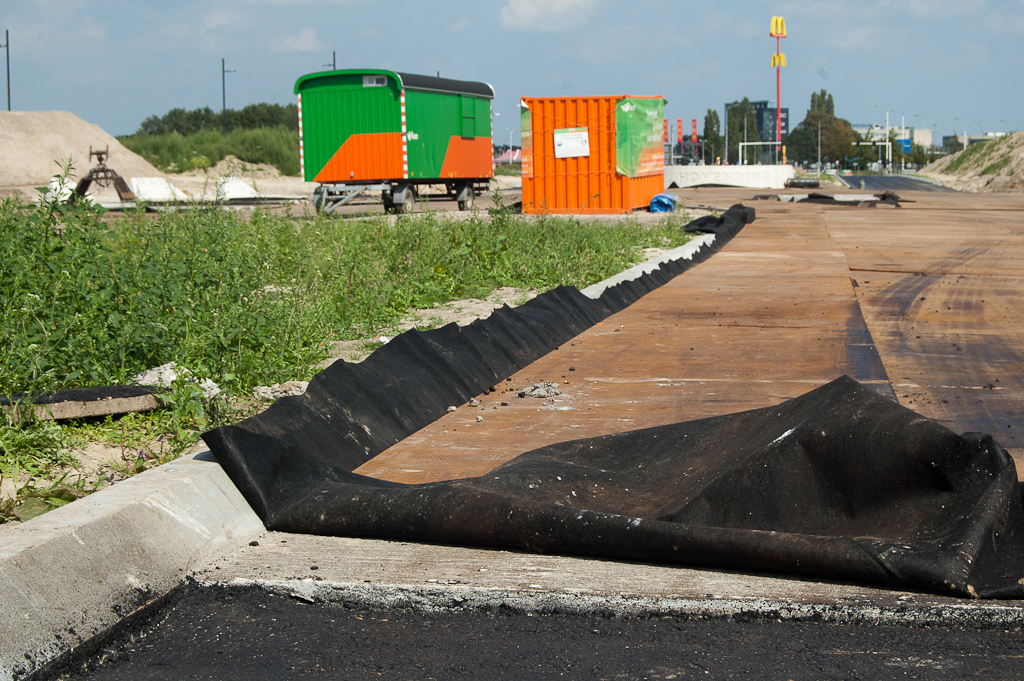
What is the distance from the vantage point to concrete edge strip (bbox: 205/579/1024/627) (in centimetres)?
260

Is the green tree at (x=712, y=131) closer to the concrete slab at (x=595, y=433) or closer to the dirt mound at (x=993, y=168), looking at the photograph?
the dirt mound at (x=993, y=168)

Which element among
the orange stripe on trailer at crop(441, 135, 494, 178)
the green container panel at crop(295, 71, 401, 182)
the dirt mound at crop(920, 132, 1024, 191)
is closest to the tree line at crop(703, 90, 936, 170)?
the dirt mound at crop(920, 132, 1024, 191)

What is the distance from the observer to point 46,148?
48500 millimetres

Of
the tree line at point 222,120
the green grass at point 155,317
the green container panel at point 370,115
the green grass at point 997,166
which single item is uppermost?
the tree line at point 222,120

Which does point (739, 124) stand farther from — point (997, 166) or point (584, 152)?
point (584, 152)

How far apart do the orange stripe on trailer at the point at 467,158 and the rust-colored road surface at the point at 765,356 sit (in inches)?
574

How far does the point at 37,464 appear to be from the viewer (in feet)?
12.5

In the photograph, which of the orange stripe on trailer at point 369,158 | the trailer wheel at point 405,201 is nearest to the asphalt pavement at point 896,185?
the trailer wheel at point 405,201

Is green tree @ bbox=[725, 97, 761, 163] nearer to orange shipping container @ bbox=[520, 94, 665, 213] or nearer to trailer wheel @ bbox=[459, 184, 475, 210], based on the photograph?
trailer wheel @ bbox=[459, 184, 475, 210]

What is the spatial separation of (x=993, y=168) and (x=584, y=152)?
5920 centimetres

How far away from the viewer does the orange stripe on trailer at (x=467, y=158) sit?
26.4m

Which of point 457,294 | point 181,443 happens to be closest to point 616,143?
point 457,294

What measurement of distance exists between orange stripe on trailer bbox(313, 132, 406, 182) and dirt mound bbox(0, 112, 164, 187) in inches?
1046

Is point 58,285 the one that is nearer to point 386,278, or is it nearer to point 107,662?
point 107,662
